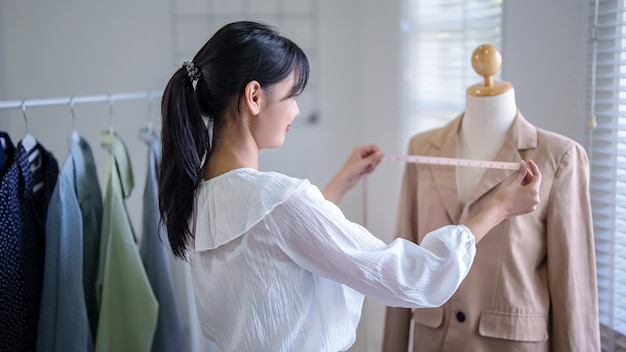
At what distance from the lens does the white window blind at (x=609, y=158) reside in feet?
4.57

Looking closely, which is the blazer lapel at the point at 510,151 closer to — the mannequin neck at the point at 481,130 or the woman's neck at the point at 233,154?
the mannequin neck at the point at 481,130

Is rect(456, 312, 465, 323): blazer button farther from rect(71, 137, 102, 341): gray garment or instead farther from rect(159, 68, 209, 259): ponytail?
rect(71, 137, 102, 341): gray garment

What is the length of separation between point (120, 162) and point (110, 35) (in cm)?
106

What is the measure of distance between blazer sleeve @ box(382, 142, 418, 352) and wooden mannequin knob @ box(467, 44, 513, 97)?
25cm

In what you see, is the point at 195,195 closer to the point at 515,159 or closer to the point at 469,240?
the point at 469,240

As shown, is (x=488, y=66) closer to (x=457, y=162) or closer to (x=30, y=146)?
(x=457, y=162)

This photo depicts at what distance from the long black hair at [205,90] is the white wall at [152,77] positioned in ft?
4.05

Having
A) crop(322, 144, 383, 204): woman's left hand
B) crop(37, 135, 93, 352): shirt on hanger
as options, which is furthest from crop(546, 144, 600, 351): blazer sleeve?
crop(37, 135, 93, 352): shirt on hanger

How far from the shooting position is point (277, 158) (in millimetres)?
2662

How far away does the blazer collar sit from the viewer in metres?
1.31

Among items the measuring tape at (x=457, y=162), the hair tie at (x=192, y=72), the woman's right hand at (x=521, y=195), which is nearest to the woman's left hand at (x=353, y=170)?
the measuring tape at (x=457, y=162)

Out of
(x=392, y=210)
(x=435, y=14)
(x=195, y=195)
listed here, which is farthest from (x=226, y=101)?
(x=392, y=210)

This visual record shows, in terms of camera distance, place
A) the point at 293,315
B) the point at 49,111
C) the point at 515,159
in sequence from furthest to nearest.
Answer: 1. the point at 49,111
2. the point at 515,159
3. the point at 293,315

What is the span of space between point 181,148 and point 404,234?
60cm
